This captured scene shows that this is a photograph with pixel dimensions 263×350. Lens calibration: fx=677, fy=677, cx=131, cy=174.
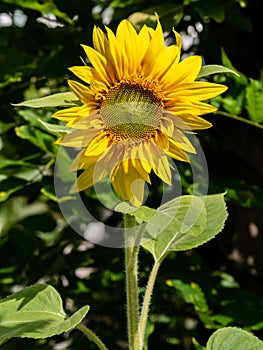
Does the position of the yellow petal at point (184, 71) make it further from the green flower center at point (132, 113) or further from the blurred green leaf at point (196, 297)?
the blurred green leaf at point (196, 297)

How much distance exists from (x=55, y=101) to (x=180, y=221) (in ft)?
0.61

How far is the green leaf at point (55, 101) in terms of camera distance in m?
0.71

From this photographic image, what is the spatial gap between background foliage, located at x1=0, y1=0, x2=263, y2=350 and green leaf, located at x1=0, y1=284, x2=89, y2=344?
0.19 meters

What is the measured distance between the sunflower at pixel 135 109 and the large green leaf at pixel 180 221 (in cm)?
3

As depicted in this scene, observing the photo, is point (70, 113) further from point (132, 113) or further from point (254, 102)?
point (254, 102)

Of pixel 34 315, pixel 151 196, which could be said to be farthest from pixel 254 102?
pixel 34 315

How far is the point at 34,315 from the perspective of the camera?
0.81 metres

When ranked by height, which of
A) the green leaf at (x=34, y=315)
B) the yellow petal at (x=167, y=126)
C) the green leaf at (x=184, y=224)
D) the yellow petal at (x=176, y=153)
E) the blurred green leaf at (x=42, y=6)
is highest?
the yellow petal at (x=167, y=126)

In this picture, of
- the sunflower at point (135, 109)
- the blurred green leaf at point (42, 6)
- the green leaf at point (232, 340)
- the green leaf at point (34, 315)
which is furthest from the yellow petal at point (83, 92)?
the blurred green leaf at point (42, 6)

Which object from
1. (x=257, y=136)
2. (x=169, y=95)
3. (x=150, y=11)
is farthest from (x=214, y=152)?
(x=169, y=95)

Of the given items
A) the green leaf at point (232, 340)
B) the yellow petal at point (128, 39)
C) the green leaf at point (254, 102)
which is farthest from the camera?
the green leaf at point (254, 102)

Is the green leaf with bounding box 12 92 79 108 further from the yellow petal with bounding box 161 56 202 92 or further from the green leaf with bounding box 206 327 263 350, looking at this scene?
the green leaf with bounding box 206 327 263 350

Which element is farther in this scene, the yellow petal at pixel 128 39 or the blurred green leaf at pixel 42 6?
the blurred green leaf at pixel 42 6

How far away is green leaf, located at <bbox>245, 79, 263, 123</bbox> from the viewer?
105 cm
